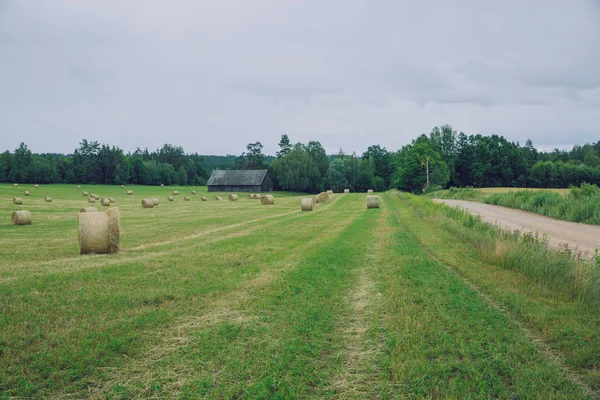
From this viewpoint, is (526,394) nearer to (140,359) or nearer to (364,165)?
(140,359)

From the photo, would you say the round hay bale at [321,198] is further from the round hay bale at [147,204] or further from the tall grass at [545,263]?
the tall grass at [545,263]

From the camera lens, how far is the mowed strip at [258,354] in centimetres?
469

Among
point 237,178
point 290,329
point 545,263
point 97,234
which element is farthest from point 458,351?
point 237,178

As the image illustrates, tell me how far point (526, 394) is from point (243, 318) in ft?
13.6

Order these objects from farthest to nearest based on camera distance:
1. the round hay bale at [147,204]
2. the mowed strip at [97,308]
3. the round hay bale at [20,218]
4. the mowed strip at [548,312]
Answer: the round hay bale at [147,204] → the round hay bale at [20,218] → the mowed strip at [548,312] → the mowed strip at [97,308]

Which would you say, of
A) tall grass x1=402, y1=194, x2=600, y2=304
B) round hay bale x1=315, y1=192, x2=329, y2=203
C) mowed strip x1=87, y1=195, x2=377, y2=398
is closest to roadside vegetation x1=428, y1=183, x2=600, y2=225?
tall grass x1=402, y1=194, x2=600, y2=304

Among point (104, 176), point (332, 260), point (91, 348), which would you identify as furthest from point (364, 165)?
point (91, 348)

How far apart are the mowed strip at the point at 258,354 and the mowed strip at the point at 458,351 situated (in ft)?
3.03

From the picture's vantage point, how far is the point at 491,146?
100875 millimetres

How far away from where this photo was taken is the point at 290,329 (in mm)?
6336

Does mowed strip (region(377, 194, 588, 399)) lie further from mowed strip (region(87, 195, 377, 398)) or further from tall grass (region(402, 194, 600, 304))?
tall grass (region(402, 194, 600, 304))

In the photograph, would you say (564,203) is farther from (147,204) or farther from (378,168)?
(378,168)

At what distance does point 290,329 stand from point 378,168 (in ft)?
367

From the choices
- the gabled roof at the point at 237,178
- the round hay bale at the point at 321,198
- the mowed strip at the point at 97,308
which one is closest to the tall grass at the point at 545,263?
the mowed strip at the point at 97,308
